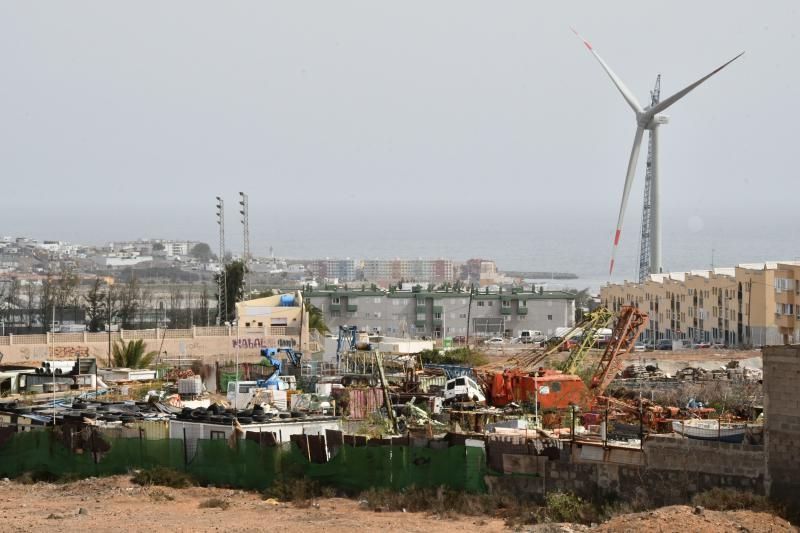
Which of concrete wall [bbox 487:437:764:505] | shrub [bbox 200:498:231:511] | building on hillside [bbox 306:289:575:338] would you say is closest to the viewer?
concrete wall [bbox 487:437:764:505]

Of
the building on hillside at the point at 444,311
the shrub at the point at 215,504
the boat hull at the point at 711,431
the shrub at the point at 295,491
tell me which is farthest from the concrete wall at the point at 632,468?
the building on hillside at the point at 444,311

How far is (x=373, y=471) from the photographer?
2448 centimetres

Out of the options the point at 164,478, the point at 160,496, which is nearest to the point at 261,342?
the point at 164,478

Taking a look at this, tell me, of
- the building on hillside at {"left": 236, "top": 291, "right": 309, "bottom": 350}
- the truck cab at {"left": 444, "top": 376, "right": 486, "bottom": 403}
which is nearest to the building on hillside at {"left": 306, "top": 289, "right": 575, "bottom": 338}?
the building on hillside at {"left": 236, "top": 291, "right": 309, "bottom": 350}

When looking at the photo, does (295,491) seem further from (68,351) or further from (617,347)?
(68,351)

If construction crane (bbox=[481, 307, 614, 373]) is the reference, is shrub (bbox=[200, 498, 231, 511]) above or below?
below

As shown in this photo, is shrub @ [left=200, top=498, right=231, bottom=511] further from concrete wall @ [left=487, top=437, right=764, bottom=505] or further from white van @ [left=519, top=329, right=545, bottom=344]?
white van @ [left=519, top=329, right=545, bottom=344]

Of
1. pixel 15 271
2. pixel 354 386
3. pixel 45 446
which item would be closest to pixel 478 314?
pixel 354 386

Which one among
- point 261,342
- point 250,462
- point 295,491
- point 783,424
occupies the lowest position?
point 295,491

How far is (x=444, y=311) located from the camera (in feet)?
278

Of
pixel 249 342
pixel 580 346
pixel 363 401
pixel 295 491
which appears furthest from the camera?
pixel 249 342

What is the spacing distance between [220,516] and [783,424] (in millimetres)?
9133

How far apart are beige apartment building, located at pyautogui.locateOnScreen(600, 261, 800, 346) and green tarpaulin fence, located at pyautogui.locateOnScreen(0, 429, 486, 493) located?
29.1 meters

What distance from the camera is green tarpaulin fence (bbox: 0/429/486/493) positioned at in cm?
2378
